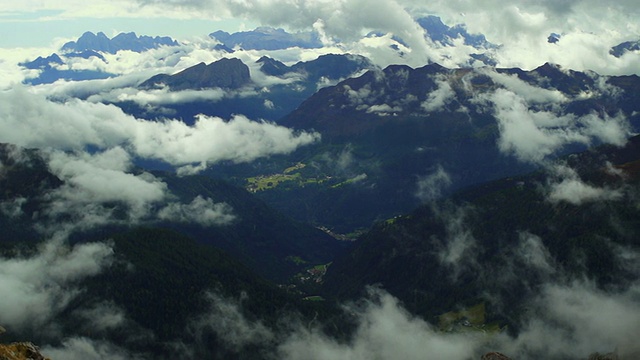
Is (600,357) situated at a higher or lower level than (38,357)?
higher

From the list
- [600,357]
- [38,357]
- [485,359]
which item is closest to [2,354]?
[38,357]

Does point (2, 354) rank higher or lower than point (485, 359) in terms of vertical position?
lower

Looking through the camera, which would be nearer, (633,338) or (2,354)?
(2,354)

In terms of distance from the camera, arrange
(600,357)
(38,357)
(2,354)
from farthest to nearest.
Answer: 1. (600,357)
2. (38,357)
3. (2,354)

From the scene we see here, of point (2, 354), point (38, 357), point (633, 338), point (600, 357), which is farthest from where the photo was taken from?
point (633, 338)

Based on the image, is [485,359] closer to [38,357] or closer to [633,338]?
[633,338]

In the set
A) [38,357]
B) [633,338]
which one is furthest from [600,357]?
[38,357]

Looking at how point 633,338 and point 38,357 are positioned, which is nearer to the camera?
point 38,357

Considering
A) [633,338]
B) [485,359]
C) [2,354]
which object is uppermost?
[633,338]

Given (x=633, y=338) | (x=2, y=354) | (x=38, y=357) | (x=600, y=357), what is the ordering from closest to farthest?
(x=2, y=354) → (x=38, y=357) → (x=600, y=357) → (x=633, y=338)

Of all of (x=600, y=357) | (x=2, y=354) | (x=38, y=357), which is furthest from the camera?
(x=600, y=357)
